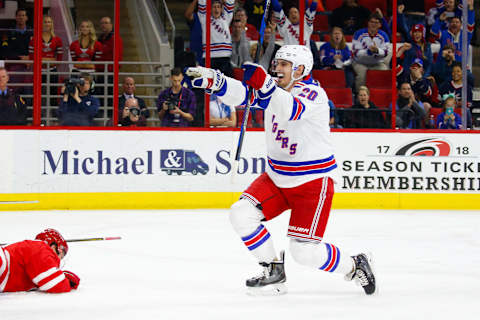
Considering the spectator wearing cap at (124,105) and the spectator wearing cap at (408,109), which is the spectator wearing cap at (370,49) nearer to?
the spectator wearing cap at (408,109)

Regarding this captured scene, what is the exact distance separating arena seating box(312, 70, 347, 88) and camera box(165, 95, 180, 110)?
70.6 inches

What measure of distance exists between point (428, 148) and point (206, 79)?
602cm

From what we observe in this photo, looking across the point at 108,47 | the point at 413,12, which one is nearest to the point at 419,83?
the point at 413,12

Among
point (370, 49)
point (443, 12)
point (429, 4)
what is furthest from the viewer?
point (429, 4)

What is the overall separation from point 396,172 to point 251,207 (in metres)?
5.28

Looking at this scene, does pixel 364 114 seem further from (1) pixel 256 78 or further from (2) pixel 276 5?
(1) pixel 256 78

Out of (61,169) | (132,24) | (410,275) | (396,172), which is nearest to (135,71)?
(132,24)

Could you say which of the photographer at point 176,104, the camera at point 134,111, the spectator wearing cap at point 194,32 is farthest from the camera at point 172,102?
the spectator wearing cap at point 194,32

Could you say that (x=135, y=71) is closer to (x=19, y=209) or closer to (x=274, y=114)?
(x=19, y=209)

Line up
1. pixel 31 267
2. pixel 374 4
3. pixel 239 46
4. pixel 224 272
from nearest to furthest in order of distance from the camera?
pixel 31 267 → pixel 224 272 → pixel 239 46 → pixel 374 4

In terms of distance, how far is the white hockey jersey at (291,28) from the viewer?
31.9 ft

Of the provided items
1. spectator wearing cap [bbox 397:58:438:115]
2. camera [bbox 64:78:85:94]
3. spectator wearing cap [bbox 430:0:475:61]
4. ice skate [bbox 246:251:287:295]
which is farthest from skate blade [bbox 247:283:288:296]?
spectator wearing cap [bbox 430:0:475:61]

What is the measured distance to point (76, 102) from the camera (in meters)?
9.02

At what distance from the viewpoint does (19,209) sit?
877cm
